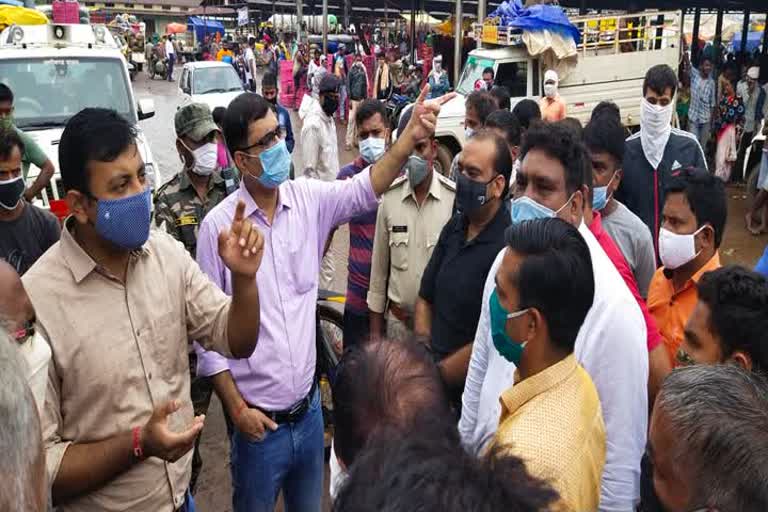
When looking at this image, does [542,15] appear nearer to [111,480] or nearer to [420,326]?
[420,326]

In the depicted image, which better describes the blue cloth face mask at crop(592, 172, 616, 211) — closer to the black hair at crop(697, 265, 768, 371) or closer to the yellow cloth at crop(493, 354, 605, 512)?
the black hair at crop(697, 265, 768, 371)

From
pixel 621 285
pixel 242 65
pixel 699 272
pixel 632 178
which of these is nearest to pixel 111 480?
pixel 621 285

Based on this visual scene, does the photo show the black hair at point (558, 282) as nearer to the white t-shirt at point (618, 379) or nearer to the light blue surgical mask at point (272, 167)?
the white t-shirt at point (618, 379)

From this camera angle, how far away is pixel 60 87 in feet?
25.5

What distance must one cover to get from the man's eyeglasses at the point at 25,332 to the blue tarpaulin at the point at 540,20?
35.8ft

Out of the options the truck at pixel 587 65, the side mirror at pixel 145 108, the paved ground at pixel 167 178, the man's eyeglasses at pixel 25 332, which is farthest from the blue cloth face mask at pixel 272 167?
the truck at pixel 587 65

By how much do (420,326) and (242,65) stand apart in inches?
965

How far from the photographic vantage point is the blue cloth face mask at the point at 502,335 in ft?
6.36

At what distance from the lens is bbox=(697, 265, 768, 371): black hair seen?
2084 millimetres

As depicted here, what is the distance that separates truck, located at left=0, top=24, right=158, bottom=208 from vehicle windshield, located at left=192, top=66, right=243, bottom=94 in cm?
764

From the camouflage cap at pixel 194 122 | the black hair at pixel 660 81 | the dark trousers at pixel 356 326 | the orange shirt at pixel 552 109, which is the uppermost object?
the black hair at pixel 660 81

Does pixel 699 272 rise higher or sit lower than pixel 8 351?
lower

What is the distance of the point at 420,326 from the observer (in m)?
3.15

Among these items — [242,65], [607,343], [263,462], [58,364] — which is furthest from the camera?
[242,65]
